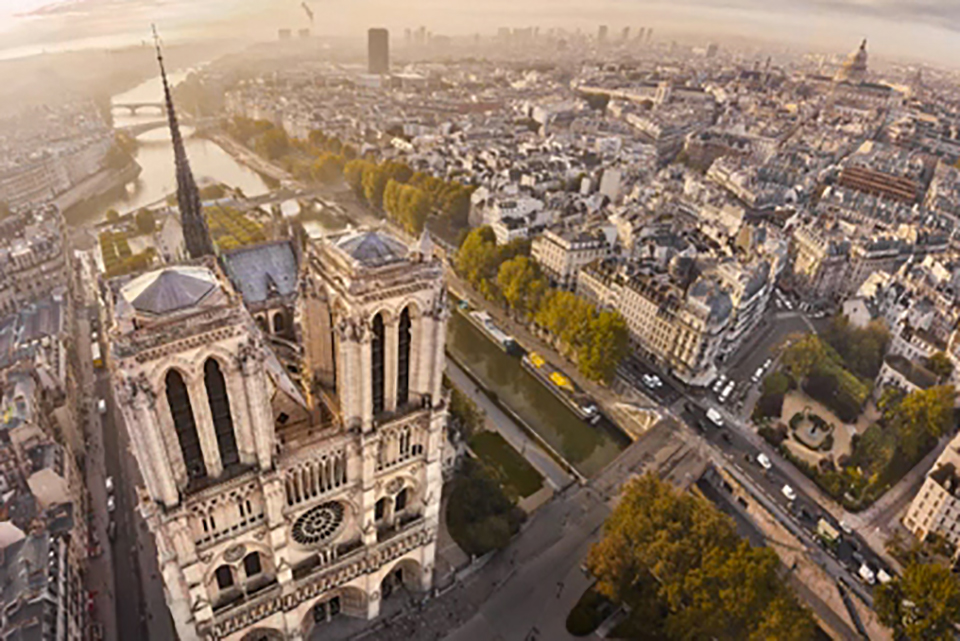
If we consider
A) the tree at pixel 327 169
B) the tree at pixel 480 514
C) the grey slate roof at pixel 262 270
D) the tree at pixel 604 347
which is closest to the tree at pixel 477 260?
the tree at pixel 604 347

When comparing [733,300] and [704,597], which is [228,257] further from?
[733,300]

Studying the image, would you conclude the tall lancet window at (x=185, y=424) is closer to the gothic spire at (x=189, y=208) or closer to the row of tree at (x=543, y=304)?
the gothic spire at (x=189, y=208)

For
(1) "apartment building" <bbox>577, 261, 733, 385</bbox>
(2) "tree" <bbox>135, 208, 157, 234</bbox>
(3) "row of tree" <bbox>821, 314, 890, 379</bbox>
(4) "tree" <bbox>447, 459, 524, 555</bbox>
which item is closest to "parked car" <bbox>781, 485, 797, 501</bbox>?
(1) "apartment building" <bbox>577, 261, 733, 385</bbox>

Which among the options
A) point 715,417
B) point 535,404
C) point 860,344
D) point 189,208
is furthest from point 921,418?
point 189,208

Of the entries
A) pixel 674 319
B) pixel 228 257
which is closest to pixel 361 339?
pixel 228 257

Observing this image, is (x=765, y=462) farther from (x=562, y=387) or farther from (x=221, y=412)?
(x=221, y=412)
